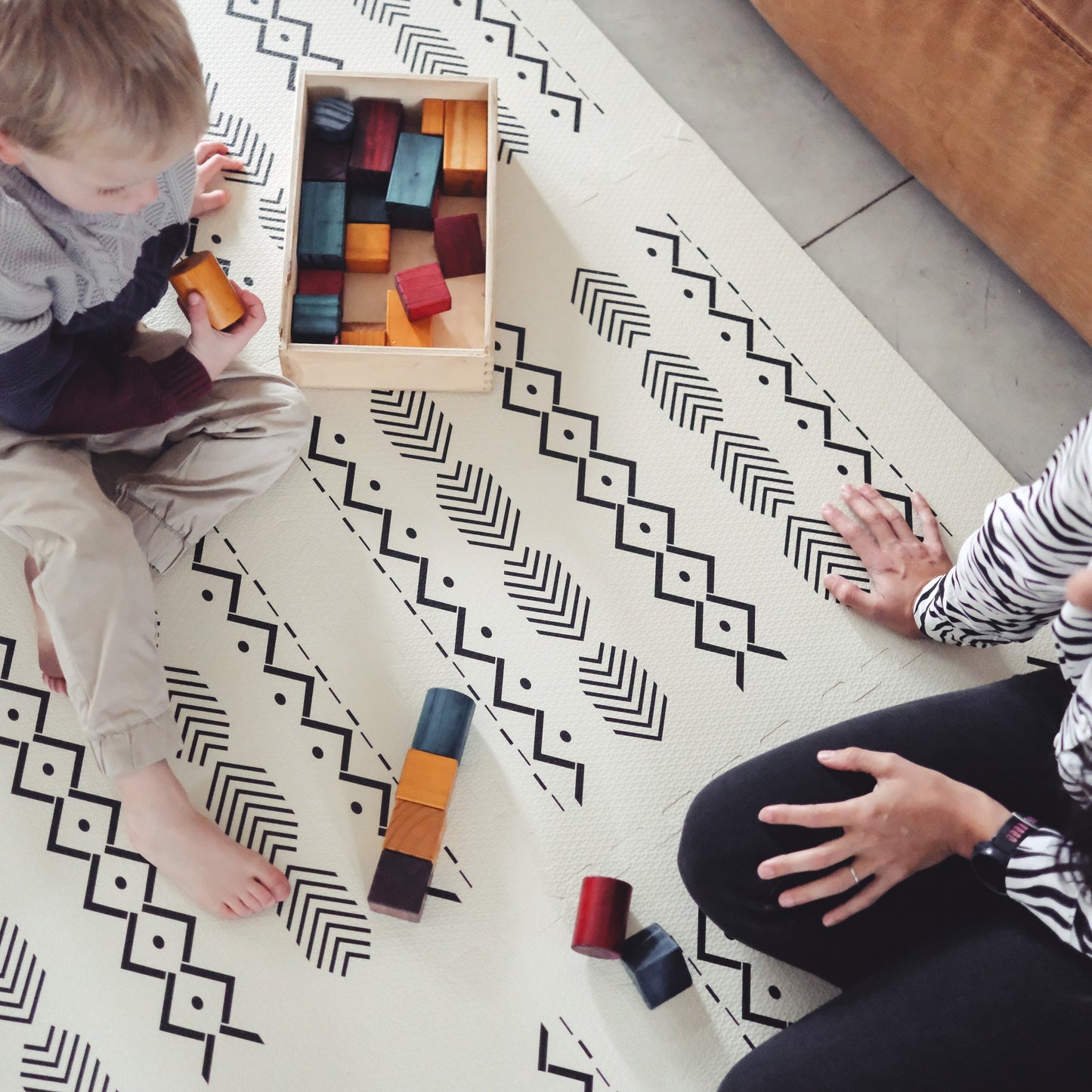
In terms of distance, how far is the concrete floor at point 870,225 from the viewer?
1.33m

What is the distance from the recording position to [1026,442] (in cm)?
131

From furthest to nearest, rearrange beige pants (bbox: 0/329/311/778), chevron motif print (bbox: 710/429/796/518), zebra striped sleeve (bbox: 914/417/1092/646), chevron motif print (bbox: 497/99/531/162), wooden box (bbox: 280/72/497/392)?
1. chevron motif print (bbox: 497/99/531/162)
2. chevron motif print (bbox: 710/429/796/518)
3. wooden box (bbox: 280/72/497/392)
4. beige pants (bbox: 0/329/311/778)
5. zebra striped sleeve (bbox: 914/417/1092/646)

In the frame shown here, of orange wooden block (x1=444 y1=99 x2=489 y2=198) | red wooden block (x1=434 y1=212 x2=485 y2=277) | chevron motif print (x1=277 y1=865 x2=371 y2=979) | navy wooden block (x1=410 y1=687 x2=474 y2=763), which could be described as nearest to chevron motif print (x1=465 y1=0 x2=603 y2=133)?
orange wooden block (x1=444 y1=99 x2=489 y2=198)

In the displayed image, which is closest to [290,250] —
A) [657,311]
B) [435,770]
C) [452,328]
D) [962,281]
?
[452,328]

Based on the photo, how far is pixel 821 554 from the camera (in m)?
1.23

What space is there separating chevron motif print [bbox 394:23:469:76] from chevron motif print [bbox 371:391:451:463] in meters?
0.48

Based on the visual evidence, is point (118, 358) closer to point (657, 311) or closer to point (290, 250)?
point (290, 250)

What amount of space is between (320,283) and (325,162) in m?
0.16

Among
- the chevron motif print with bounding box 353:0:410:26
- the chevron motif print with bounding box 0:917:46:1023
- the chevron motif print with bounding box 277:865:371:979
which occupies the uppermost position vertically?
the chevron motif print with bounding box 353:0:410:26

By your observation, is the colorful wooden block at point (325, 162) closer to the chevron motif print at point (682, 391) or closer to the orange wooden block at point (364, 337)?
the orange wooden block at point (364, 337)

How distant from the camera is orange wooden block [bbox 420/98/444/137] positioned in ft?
4.06

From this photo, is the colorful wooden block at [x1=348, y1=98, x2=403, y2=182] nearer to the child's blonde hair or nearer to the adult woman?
the child's blonde hair

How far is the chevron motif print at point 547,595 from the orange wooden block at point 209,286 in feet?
1.38

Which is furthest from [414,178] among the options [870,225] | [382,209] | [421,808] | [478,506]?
[421,808]
